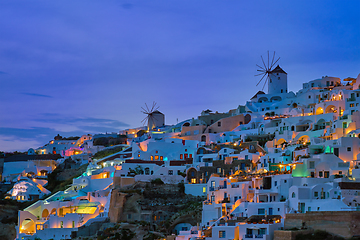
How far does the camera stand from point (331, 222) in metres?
39.9

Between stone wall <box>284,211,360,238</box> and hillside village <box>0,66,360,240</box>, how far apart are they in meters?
0.07

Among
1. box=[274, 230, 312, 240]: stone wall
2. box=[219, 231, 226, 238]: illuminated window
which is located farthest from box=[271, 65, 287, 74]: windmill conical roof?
box=[274, 230, 312, 240]: stone wall

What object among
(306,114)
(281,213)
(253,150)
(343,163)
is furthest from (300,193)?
(306,114)

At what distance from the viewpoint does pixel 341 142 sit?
174 feet

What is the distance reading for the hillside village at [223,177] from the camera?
145 ft

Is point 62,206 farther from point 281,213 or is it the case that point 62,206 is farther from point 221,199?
point 281,213

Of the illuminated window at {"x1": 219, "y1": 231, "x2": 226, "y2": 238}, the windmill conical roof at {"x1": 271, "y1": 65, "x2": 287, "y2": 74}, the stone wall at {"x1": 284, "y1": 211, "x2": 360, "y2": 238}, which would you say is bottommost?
the illuminated window at {"x1": 219, "y1": 231, "x2": 226, "y2": 238}

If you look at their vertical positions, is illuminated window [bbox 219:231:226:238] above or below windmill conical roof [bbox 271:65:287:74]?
below

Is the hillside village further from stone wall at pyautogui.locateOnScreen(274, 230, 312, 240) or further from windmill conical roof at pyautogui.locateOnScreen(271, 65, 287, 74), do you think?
windmill conical roof at pyautogui.locateOnScreen(271, 65, 287, 74)

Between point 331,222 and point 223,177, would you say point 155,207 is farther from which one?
point 331,222

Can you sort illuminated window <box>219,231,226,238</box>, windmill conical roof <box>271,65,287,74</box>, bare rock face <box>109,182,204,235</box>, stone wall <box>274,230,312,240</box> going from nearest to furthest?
stone wall <box>274,230,312,240</box>, illuminated window <box>219,231,226,238</box>, bare rock face <box>109,182,204,235</box>, windmill conical roof <box>271,65,287,74</box>

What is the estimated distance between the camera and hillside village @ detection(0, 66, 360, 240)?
4434 cm

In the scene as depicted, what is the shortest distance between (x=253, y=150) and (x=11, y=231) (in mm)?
29538

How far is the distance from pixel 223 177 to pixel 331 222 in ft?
55.8
